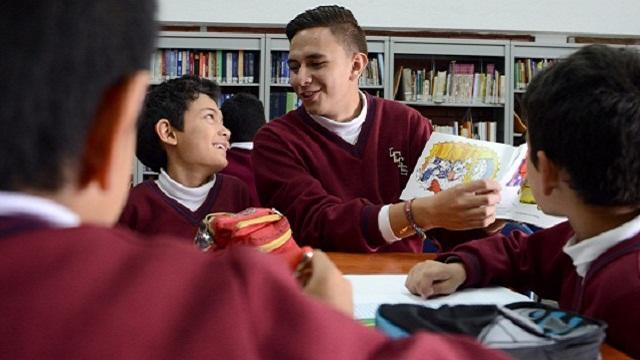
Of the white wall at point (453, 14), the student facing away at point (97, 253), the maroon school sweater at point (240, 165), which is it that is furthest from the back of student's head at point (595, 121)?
the white wall at point (453, 14)

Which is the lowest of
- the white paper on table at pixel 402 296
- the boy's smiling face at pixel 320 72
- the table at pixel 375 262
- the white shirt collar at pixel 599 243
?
the table at pixel 375 262

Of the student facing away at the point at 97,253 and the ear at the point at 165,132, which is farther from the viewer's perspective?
the ear at the point at 165,132

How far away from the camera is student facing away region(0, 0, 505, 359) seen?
34 centimetres

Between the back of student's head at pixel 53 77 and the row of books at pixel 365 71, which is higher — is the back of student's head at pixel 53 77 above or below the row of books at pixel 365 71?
below

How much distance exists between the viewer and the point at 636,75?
985 mm

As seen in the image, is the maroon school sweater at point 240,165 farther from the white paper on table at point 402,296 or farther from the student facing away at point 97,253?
the student facing away at point 97,253

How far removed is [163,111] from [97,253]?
179cm

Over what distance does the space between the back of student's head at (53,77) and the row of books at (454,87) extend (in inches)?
206

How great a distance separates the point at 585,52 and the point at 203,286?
32.9 inches

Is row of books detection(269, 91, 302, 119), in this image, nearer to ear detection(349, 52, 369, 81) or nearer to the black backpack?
ear detection(349, 52, 369, 81)

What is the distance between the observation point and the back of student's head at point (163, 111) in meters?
2.08

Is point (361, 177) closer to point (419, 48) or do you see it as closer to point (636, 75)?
point (636, 75)

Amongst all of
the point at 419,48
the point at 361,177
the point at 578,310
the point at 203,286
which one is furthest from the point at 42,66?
the point at 419,48

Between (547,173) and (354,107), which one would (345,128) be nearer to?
(354,107)
